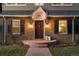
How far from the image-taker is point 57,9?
10.0 meters

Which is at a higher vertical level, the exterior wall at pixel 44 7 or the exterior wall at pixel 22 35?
the exterior wall at pixel 44 7

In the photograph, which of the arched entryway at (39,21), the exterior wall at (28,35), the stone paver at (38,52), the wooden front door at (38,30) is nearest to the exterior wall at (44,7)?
the arched entryway at (39,21)

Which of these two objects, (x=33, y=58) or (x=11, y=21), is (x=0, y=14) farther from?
(x=33, y=58)

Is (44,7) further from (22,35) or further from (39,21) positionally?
(22,35)

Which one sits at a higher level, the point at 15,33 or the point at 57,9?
the point at 57,9

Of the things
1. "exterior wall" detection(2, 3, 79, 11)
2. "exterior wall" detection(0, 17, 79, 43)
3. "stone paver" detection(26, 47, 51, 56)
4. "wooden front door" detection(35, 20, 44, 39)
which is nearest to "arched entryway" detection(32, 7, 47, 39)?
"wooden front door" detection(35, 20, 44, 39)

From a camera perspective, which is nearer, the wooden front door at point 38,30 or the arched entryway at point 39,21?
the arched entryway at point 39,21

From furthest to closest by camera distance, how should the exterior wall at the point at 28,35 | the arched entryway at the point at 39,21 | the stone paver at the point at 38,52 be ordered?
the exterior wall at the point at 28,35
the arched entryway at the point at 39,21
the stone paver at the point at 38,52

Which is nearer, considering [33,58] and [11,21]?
[33,58]

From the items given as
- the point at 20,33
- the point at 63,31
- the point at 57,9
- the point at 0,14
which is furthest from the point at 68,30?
the point at 0,14

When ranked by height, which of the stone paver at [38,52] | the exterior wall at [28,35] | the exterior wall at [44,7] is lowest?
the stone paver at [38,52]

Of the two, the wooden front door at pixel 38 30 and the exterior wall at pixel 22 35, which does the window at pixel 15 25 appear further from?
the wooden front door at pixel 38 30

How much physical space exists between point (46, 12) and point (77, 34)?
1.48 m

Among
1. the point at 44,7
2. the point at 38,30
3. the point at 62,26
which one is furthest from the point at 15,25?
the point at 62,26
